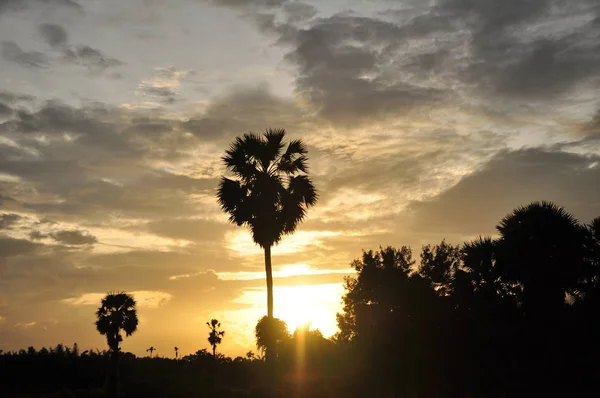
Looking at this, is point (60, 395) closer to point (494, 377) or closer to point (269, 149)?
point (269, 149)

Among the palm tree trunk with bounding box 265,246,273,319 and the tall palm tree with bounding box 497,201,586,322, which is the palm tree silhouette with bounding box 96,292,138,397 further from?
the tall palm tree with bounding box 497,201,586,322

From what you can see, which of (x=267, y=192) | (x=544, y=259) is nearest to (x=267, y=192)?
(x=267, y=192)

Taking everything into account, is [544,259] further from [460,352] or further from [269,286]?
[269,286]

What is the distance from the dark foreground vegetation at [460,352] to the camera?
35688 millimetres

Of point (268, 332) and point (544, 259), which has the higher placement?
point (544, 259)

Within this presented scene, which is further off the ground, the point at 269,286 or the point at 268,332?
the point at 269,286

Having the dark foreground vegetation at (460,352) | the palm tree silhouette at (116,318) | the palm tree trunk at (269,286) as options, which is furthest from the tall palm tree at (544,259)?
the palm tree silhouette at (116,318)

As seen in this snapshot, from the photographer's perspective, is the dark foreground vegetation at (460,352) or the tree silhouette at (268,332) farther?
the tree silhouette at (268,332)

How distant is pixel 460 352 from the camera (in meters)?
40.4

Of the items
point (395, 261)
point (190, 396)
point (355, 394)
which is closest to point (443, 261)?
point (395, 261)

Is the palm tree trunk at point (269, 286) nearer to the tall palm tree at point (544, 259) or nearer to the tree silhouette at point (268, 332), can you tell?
the tree silhouette at point (268, 332)

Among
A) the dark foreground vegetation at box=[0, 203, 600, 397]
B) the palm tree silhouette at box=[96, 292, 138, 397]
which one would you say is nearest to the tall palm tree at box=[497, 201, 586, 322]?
the dark foreground vegetation at box=[0, 203, 600, 397]

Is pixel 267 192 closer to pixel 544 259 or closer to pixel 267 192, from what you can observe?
pixel 267 192

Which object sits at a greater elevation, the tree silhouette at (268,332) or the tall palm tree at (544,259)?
the tall palm tree at (544,259)
